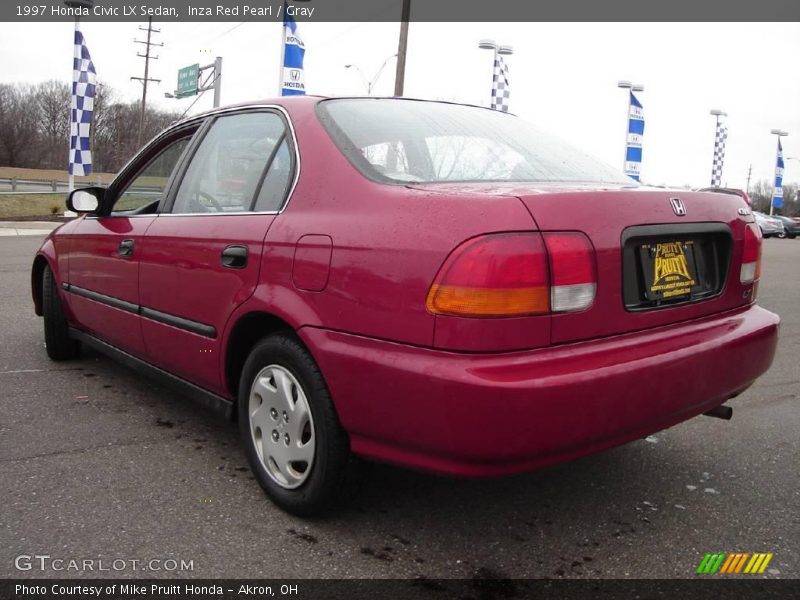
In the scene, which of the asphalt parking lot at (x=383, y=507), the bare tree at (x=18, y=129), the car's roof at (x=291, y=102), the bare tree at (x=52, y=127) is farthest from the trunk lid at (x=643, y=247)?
the bare tree at (x=18, y=129)

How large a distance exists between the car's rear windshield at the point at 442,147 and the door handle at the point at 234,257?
53cm

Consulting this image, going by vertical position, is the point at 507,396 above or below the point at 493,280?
below

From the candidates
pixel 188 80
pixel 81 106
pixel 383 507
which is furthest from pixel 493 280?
pixel 188 80

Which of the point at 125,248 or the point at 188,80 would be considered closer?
the point at 125,248

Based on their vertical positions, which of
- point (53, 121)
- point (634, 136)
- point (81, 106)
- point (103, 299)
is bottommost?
point (103, 299)

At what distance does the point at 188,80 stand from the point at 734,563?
97.0 ft

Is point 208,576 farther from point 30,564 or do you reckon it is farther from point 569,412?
point 569,412

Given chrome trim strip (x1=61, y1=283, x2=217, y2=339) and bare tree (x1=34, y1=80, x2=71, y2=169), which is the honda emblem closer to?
chrome trim strip (x1=61, y1=283, x2=217, y2=339)

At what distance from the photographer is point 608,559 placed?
228 cm

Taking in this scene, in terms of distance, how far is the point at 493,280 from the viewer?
1976 millimetres

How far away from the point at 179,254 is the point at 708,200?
2.06 meters

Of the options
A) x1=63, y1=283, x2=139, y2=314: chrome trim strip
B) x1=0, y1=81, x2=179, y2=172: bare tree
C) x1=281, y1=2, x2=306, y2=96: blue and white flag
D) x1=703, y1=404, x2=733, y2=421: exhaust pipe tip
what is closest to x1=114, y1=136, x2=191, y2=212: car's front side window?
x1=63, y1=283, x2=139, y2=314: chrome trim strip

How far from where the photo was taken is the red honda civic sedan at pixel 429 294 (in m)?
1.99

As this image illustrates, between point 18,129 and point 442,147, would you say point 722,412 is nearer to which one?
point 442,147
